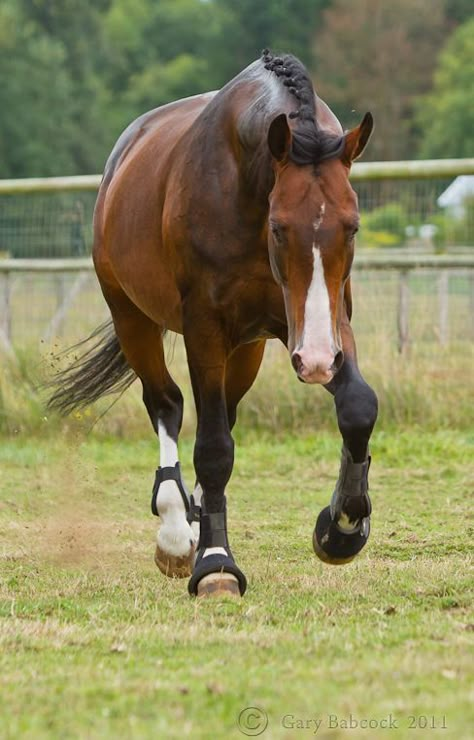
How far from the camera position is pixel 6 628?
167 inches

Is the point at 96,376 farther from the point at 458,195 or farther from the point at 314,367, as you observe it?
the point at 458,195

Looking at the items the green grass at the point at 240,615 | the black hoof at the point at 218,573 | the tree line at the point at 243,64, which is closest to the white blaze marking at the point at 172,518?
the green grass at the point at 240,615

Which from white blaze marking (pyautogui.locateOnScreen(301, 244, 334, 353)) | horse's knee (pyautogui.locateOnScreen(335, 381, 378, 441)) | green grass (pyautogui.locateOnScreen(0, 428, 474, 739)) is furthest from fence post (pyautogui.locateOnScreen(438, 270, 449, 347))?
white blaze marking (pyautogui.locateOnScreen(301, 244, 334, 353))

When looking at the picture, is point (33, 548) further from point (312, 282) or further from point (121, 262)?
point (312, 282)

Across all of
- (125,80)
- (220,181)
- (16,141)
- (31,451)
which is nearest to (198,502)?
(220,181)

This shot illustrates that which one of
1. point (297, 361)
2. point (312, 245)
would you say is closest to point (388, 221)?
point (312, 245)

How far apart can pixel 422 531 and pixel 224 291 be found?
2136 mm

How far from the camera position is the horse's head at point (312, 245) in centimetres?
429

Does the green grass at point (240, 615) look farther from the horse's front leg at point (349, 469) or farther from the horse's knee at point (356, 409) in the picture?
the horse's knee at point (356, 409)

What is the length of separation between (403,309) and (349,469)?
526cm

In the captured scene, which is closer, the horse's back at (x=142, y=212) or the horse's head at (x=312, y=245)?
the horse's head at (x=312, y=245)

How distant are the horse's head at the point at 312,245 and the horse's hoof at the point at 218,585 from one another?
36.9 inches

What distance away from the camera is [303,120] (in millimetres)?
4684

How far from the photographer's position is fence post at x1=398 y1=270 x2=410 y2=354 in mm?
9984
